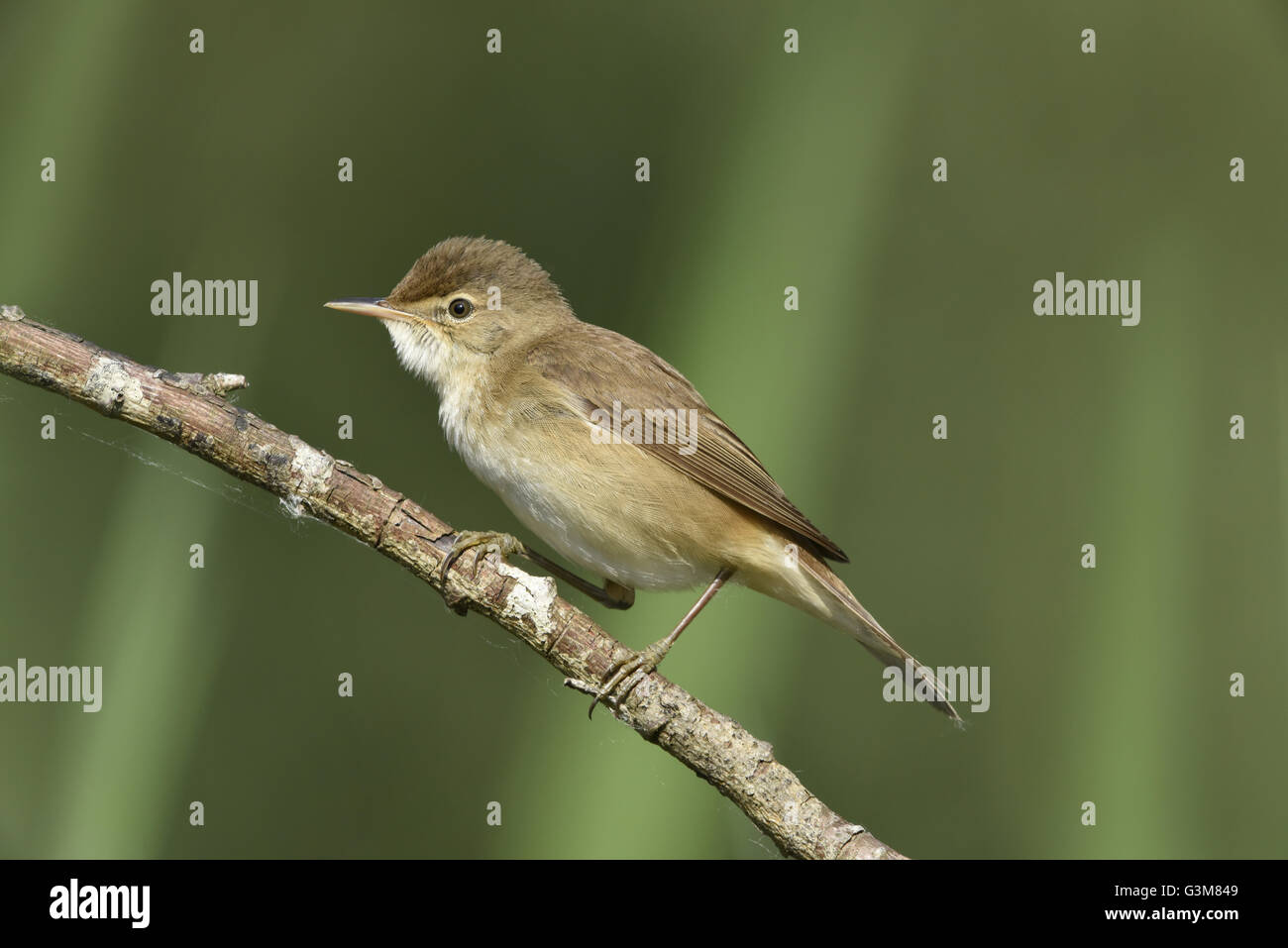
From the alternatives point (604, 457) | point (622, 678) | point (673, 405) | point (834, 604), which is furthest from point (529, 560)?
point (834, 604)

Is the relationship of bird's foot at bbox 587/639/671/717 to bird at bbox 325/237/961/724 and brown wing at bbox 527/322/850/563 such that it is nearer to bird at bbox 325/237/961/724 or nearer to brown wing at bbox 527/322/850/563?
bird at bbox 325/237/961/724

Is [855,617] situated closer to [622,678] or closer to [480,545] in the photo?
[622,678]

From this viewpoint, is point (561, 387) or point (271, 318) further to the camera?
point (271, 318)

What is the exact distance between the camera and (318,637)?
17.8ft

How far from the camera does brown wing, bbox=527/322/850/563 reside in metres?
3.92

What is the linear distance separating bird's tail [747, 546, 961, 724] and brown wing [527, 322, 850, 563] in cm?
9

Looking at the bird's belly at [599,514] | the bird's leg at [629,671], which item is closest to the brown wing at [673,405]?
the bird's belly at [599,514]

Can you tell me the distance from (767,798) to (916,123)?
358 centimetres

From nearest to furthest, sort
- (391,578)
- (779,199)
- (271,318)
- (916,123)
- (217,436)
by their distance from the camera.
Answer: (217,436), (779,199), (271,318), (916,123), (391,578)

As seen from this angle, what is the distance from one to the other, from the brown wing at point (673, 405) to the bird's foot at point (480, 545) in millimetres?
512

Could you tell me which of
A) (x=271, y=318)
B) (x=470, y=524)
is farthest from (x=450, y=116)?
(x=470, y=524)

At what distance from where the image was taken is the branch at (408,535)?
2.92 metres

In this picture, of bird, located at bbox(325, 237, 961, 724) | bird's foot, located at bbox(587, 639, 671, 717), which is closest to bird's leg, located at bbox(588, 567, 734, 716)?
bird's foot, located at bbox(587, 639, 671, 717)

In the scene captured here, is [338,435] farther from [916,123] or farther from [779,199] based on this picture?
[916,123]
